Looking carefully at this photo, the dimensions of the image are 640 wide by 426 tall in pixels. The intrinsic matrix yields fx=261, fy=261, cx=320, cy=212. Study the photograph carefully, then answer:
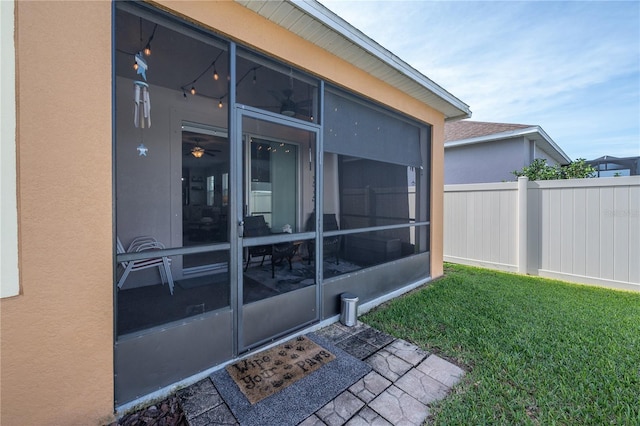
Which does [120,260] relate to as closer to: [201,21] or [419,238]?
[201,21]

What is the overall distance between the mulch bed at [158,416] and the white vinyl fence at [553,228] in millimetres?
6318

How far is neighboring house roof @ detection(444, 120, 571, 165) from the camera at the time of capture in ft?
25.7

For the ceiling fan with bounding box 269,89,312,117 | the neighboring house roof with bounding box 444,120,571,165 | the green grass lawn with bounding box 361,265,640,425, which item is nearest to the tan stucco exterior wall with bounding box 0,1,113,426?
the ceiling fan with bounding box 269,89,312,117

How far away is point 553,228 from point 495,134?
170 inches

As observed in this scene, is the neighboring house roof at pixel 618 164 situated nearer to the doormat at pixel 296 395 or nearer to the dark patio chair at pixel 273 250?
the dark patio chair at pixel 273 250

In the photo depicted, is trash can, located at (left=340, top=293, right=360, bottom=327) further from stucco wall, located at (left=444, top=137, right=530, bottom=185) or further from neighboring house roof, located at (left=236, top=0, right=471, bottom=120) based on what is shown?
stucco wall, located at (left=444, top=137, right=530, bottom=185)

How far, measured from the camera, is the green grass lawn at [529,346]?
189 cm

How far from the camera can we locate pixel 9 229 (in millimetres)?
1469

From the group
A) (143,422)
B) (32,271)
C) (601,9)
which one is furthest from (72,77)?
(601,9)

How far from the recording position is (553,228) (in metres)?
5.11

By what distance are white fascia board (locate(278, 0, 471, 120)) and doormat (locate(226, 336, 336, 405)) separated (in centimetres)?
324

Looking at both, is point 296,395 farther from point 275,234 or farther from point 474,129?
point 474,129

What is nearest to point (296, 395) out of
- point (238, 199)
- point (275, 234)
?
point (275, 234)

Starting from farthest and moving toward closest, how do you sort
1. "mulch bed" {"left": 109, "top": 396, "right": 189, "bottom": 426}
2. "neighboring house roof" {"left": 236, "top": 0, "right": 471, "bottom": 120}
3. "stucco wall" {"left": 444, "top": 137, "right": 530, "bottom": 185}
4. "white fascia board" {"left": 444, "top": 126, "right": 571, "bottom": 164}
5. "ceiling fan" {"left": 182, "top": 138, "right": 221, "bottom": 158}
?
"stucco wall" {"left": 444, "top": 137, "right": 530, "bottom": 185}, "white fascia board" {"left": 444, "top": 126, "right": 571, "bottom": 164}, "ceiling fan" {"left": 182, "top": 138, "right": 221, "bottom": 158}, "neighboring house roof" {"left": 236, "top": 0, "right": 471, "bottom": 120}, "mulch bed" {"left": 109, "top": 396, "right": 189, "bottom": 426}
